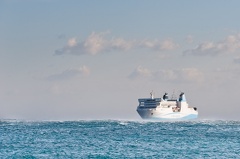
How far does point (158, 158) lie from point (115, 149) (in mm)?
10390

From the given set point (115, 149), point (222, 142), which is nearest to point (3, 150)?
point (115, 149)

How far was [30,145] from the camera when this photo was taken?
261 feet

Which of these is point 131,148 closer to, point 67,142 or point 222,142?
point 67,142

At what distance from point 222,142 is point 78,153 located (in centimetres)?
2799

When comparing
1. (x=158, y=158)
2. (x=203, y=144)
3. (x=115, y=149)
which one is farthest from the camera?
(x=203, y=144)

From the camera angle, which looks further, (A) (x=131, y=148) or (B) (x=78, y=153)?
(A) (x=131, y=148)

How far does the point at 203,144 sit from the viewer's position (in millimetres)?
84750

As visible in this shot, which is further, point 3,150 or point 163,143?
point 163,143

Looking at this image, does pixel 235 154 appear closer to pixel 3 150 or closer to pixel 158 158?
pixel 158 158

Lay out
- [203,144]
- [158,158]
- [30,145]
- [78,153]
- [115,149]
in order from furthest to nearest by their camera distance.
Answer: [203,144] < [30,145] < [115,149] < [78,153] < [158,158]

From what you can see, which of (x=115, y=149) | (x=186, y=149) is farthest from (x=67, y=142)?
(x=186, y=149)

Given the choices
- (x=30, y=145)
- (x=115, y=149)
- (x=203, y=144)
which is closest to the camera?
(x=115, y=149)

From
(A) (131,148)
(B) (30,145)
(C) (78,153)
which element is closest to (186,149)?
(A) (131,148)

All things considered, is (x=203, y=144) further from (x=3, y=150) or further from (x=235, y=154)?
(x=3, y=150)
